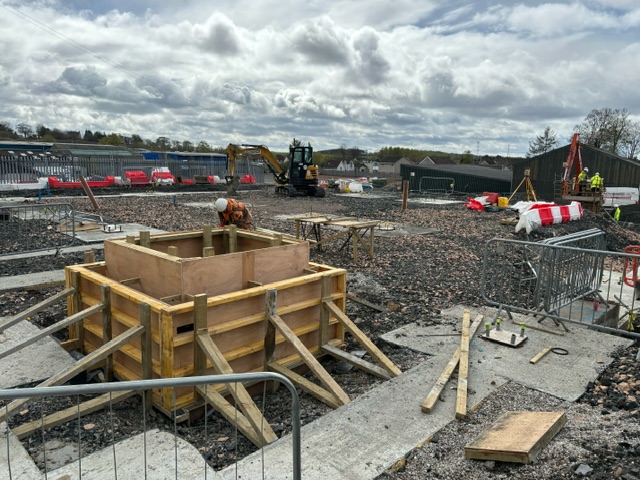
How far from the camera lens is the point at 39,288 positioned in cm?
820

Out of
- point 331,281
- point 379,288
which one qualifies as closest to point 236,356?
point 331,281

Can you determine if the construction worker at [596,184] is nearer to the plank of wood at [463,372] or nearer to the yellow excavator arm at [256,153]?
the yellow excavator arm at [256,153]

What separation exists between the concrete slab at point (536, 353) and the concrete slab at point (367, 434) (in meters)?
0.39

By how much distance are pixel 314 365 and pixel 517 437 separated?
201 centimetres

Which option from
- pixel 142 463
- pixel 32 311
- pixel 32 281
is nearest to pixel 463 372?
pixel 142 463

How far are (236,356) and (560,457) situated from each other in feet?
10.0

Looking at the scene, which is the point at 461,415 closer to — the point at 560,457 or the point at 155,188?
the point at 560,457

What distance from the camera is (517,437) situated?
3.76 meters

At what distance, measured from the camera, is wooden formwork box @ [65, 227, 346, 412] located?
4582mm

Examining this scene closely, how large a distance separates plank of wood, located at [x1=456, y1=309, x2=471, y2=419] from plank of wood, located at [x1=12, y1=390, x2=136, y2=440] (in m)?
3.11

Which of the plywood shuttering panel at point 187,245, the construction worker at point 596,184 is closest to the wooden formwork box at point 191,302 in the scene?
the plywood shuttering panel at point 187,245

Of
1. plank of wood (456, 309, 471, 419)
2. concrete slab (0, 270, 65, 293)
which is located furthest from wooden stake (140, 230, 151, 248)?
plank of wood (456, 309, 471, 419)

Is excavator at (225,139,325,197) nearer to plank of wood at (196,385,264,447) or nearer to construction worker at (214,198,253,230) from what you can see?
construction worker at (214,198,253,230)

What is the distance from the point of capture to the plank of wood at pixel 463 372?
14.5 ft
